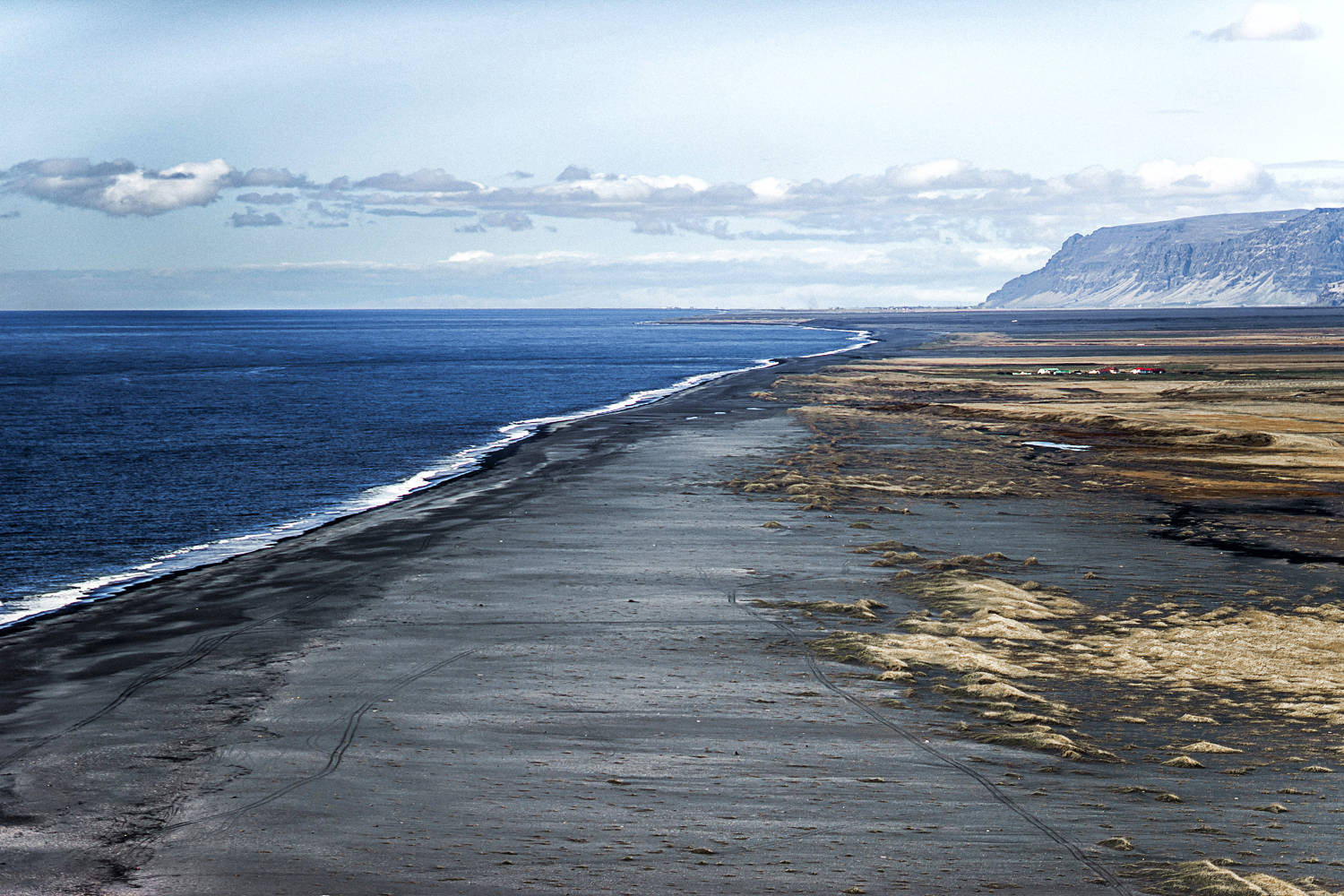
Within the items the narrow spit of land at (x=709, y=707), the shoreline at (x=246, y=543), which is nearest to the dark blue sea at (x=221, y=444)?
the shoreline at (x=246, y=543)

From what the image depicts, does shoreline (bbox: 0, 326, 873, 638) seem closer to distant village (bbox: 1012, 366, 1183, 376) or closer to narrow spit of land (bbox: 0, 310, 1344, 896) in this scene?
narrow spit of land (bbox: 0, 310, 1344, 896)

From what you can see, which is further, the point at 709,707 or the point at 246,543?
the point at 246,543

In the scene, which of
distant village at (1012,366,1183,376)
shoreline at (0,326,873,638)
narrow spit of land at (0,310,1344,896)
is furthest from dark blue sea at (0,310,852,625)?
distant village at (1012,366,1183,376)

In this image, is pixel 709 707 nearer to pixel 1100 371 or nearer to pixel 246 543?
pixel 246 543

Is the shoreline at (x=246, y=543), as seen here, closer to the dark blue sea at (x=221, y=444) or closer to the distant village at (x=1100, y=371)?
the dark blue sea at (x=221, y=444)

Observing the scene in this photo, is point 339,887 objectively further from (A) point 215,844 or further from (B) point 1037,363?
(B) point 1037,363

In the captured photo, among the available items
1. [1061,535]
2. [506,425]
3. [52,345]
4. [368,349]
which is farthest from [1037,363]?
[52,345]

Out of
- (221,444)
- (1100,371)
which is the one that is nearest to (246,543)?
(221,444)
